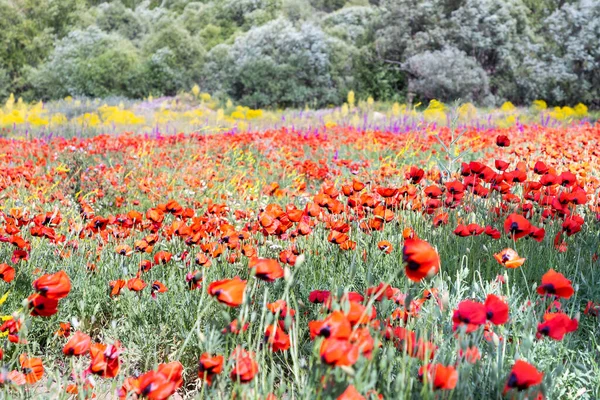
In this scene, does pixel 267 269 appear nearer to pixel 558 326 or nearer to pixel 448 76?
pixel 558 326

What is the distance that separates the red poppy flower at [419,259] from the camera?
1.08 meters

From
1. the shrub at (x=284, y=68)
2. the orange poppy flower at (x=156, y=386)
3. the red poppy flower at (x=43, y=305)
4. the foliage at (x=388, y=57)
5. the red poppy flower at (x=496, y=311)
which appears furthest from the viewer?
the shrub at (x=284, y=68)

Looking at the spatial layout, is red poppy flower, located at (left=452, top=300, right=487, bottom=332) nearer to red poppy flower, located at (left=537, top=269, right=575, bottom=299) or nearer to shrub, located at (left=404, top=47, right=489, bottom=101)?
red poppy flower, located at (left=537, top=269, right=575, bottom=299)

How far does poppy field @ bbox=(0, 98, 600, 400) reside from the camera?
118cm

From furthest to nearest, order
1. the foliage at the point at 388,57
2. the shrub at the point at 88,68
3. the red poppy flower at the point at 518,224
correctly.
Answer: the shrub at the point at 88,68 < the foliage at the point at 388,57 < the red poppy flower at the point at 518,224

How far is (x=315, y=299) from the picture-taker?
1.57 meters

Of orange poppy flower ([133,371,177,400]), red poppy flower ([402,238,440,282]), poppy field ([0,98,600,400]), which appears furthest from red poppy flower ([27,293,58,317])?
red poppy flower ([402,238,440,282])

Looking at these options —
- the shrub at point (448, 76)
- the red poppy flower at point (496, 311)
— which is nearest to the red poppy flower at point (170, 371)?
the red poppy flower at point (496, 311)

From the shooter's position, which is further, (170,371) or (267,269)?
(267,269)

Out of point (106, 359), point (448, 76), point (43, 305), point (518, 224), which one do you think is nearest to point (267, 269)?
point (106, 359)

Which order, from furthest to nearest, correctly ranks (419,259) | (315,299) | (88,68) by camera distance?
1. (88,68)
2. (315,299)
3. (419,259)

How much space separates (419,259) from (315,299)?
21.6 inches

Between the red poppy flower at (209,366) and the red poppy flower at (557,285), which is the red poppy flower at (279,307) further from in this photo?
the red poppy flower at (557,285)

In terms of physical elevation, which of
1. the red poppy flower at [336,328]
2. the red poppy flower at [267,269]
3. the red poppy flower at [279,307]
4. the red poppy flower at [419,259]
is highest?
the red poppy flower at [419,259]
